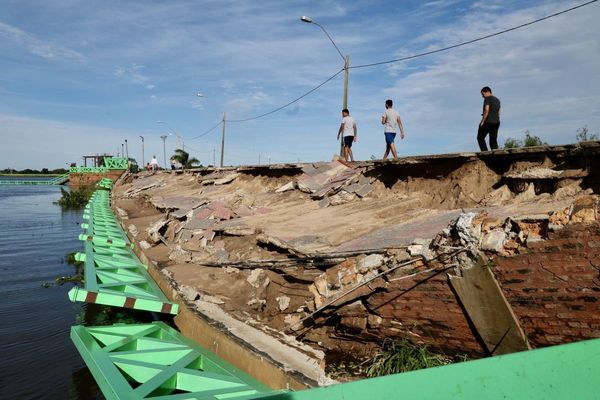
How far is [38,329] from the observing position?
7746 mm

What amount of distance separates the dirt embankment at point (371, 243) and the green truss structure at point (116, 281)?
46 cm

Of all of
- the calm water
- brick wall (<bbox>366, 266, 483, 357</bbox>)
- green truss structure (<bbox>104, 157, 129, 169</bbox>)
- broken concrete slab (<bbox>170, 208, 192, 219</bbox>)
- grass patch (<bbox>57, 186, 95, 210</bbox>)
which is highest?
green truss structure (<bbox>104, 157, 129, 169</bbox>)

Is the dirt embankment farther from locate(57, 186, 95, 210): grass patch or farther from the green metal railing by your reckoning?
locate(57, 186, 95, 210): grass patch

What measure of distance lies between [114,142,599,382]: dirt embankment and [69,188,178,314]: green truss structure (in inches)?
18.3

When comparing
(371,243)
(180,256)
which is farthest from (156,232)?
(371,243)

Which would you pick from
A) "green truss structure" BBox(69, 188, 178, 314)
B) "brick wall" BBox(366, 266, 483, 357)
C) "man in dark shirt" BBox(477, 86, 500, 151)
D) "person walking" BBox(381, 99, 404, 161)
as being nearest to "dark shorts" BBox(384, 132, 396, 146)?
"person walking" BBox(381, 99, 404, 161)

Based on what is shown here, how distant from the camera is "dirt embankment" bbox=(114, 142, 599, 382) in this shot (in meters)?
4.54

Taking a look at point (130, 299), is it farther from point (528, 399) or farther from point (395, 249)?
point (528, 399)

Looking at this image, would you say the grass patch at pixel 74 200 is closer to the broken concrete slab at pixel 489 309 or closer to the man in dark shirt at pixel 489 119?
the man in dark shirt at pixel 489 119

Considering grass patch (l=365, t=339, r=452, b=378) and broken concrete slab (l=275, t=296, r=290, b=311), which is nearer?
grass patch (l=365, t=339, r=452, b=378)

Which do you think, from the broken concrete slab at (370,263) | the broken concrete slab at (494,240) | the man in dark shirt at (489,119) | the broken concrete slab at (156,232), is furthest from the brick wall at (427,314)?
the broken concrete slab at (156,232)

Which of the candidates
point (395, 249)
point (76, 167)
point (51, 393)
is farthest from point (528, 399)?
point (76, 167)

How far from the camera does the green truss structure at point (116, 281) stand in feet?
18.6

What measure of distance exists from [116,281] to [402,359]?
453 cm
